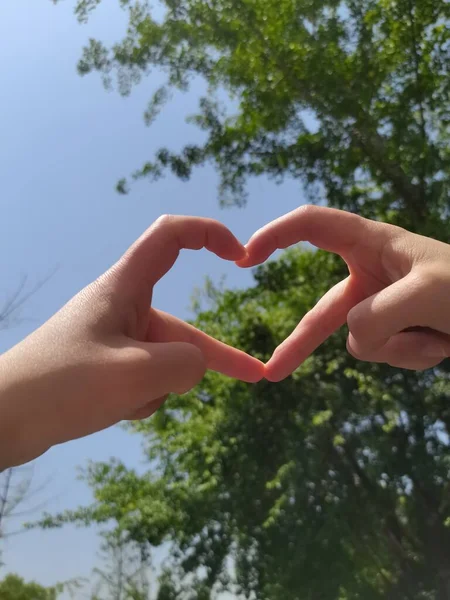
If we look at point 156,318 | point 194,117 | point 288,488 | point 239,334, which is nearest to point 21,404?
point 156,318

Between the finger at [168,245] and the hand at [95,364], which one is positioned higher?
the finger at [168,245]

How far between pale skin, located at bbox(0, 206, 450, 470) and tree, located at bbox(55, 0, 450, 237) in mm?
1824

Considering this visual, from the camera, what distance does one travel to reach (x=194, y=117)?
300 cm

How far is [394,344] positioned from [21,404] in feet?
1.59

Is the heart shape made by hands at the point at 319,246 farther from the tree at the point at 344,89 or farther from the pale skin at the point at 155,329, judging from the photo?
the tree at the point at 344,89

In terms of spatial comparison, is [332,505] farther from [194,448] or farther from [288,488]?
[194,448]

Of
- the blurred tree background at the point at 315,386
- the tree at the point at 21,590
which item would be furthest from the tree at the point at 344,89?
the tree at the point at 21,590

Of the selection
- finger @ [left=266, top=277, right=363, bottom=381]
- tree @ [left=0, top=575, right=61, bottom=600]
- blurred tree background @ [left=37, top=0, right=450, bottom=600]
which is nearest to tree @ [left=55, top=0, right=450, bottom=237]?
blurred tree background @ [left=37, top=0, right=450, bottom=600]

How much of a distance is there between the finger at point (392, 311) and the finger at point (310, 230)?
0.13 meters

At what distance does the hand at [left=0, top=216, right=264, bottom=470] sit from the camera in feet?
1.80

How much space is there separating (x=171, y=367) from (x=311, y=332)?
308 mm

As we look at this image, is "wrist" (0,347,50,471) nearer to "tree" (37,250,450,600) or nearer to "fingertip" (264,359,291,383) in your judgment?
"fingertip" (264,359,291,383)

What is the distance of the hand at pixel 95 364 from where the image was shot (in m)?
0.55

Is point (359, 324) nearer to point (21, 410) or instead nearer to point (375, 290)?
point (375, 290)
